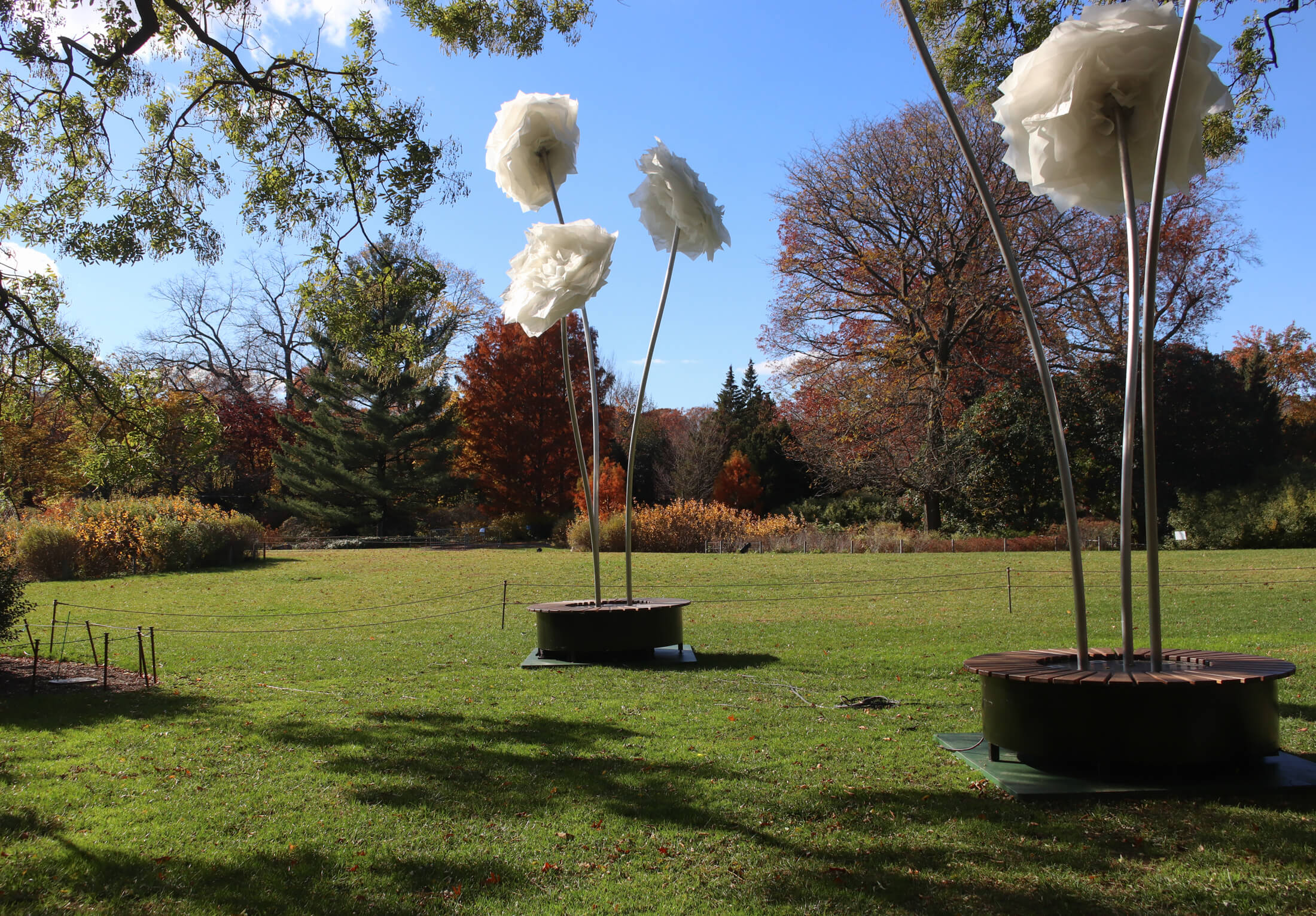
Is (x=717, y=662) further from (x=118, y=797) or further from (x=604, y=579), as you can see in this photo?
(x=604, y=579)

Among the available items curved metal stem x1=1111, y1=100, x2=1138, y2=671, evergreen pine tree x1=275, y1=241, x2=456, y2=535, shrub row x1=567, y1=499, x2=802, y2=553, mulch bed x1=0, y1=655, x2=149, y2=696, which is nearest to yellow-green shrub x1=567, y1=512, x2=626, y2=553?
shrub row x1=567, y1=499, x2=802, y2=553

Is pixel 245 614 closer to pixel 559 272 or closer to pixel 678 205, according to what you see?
pixel 559 272

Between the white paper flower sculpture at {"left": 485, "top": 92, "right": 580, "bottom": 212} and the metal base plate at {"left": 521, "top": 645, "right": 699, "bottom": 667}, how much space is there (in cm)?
449

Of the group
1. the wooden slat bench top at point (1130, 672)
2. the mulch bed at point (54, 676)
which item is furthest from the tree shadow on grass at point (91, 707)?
the wooden slat bench top at point (1130, 672)

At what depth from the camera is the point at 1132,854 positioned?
362 centimetres

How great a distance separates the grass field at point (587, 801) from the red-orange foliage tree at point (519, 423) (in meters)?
25.2

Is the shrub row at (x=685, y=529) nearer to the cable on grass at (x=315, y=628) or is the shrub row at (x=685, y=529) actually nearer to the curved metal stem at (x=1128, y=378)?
the cable on grass at (x=315, y=628)

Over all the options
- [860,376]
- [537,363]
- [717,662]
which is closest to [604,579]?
[717,662]

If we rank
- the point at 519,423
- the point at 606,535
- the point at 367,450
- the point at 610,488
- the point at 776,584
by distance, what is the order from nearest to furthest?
the point at 776,584, the point at 606,535, the point at 610,488, the point at 367,450, the point at 519,423

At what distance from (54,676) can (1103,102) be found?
9753 mm

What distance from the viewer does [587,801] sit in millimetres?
4562

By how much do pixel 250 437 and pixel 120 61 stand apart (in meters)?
35.9

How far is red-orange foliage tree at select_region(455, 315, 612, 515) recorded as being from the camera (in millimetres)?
35500

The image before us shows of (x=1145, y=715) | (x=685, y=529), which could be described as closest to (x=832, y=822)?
(x=1145, y=715)
